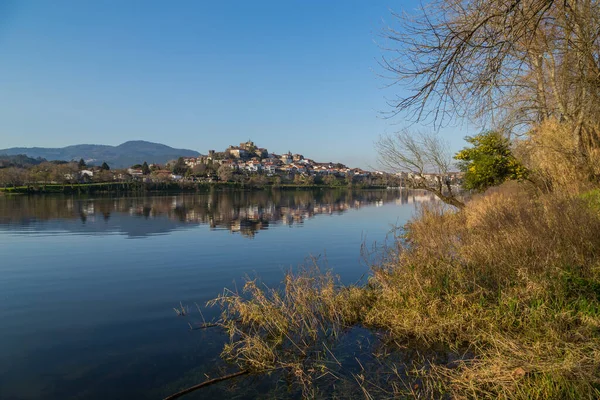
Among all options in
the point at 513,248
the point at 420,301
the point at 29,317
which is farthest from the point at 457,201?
the point at 29,317

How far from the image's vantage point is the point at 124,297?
10.3 metres

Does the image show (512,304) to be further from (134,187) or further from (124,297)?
(134,187)

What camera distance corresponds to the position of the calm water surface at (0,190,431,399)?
585cm

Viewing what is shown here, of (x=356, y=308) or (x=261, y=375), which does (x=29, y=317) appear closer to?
(x=261, y=375)

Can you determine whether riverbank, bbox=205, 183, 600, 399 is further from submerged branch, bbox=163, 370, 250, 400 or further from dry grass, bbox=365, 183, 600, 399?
submerged branch, bbox=163, 370, 250, 400

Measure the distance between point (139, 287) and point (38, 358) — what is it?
4.59 m

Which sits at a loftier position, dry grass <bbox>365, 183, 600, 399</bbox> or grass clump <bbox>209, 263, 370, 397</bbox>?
dry grass <bbox>365, 183, 600, 399</bbox>

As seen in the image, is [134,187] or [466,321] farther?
[134,187]

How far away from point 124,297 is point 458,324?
27.5 ft

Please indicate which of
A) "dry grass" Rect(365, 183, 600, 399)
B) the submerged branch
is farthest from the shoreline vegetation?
the submerged branch

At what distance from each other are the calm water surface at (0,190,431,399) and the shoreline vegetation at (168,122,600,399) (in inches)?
38.7

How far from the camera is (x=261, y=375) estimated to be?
561 cm

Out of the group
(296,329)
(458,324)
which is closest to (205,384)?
(296,329)

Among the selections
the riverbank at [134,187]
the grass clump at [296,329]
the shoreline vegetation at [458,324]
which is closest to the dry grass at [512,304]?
the shoreline vegetation at [458,324]
